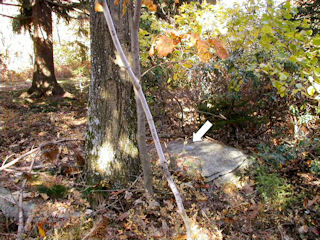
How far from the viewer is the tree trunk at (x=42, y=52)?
8734mm

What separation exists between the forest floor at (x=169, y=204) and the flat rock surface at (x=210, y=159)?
0.17 m

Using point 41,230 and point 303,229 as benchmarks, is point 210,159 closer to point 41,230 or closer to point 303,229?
point 303,229

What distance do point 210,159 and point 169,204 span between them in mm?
1463

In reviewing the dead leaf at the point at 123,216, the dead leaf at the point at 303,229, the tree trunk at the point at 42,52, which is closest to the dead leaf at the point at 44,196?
the dead leaf at the point at 123,216

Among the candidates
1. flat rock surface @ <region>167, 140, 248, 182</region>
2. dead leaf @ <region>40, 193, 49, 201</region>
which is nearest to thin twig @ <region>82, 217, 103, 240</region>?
dead leaf @ <region>40, 193, 49, 201</region>

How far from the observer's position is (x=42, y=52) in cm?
897

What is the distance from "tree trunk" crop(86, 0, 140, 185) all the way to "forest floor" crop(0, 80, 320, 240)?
→ 0.23m

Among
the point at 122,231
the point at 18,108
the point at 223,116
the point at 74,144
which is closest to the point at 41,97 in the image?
the point at 18,108

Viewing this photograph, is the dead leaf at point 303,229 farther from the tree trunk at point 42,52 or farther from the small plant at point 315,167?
the tree trunk at point 42,52

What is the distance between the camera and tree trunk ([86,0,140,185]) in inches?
113

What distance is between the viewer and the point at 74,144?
443 centimetres

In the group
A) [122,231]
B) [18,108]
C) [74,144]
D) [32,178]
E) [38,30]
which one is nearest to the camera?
[122,231]

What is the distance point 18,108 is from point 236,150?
700 centimetres

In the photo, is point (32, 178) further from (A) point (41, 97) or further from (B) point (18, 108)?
(A) point (41, 97)
